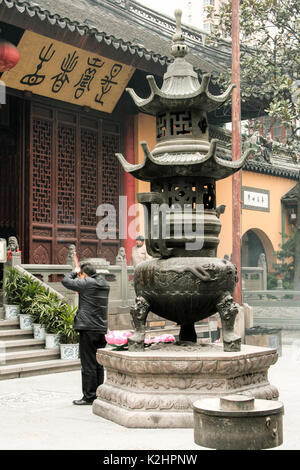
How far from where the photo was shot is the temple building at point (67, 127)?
11617mm

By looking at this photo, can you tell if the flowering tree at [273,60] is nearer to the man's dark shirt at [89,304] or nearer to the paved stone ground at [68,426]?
the paved stone ground at [68,426]

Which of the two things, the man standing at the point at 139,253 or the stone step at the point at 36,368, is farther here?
the man standing at the point at 139,253

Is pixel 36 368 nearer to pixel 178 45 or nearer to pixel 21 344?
pixel 21 344

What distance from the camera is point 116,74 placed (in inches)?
519

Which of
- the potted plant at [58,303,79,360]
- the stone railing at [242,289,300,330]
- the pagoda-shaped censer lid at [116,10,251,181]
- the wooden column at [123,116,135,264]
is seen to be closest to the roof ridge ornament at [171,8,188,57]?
the pagoda-shaped censer lid at [116,10,251,181]

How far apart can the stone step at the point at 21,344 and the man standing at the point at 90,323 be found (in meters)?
2.93


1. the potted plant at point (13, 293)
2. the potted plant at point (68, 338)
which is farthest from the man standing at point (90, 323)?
the potted plant at point (13, 293)

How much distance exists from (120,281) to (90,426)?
6370mm

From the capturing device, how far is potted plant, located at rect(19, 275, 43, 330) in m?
10.3

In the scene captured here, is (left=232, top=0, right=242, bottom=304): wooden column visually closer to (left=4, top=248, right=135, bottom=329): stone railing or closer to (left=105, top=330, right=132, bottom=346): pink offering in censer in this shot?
(left=4, top=248, right=135, bottom=329): stone railing

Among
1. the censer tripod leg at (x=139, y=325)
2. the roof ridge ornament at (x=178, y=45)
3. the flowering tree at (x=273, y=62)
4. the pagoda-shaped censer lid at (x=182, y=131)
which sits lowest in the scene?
the censer tripod leg at (x=139, y=325)

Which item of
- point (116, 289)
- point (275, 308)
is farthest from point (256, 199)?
point (116, 289)

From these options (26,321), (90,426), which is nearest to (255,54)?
(26,321)

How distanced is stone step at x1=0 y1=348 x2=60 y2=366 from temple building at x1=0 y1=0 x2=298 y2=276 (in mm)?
3028
